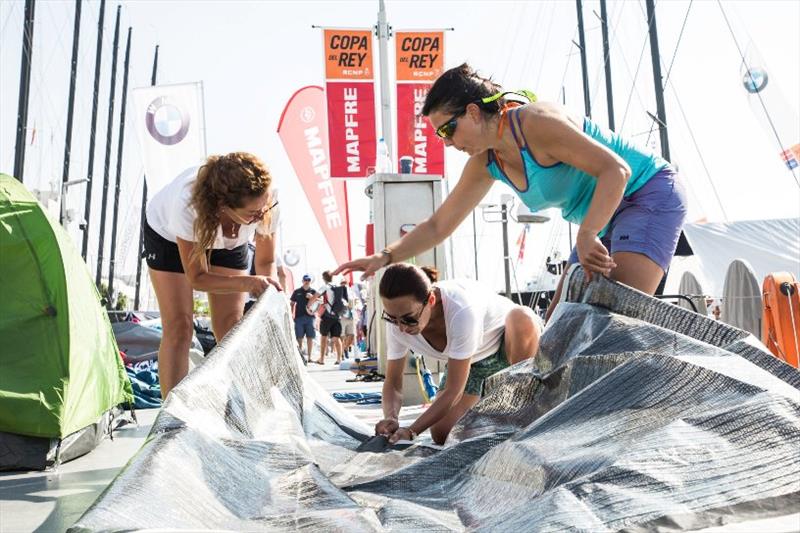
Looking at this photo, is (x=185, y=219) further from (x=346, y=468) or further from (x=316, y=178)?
(x=316, y=178)

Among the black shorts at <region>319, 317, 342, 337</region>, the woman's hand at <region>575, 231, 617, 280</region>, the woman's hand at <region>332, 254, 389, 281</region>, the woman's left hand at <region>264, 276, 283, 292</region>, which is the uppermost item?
the woman's hand at <region>575, 231, 617, 280</region>

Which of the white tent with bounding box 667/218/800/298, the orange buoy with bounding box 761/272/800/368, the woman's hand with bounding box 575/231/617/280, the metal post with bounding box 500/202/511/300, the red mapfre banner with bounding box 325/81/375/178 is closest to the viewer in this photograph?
the woman's hand with bounding box 575/231/617/280

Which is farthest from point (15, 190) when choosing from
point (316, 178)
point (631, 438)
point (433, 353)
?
point (316, 178)

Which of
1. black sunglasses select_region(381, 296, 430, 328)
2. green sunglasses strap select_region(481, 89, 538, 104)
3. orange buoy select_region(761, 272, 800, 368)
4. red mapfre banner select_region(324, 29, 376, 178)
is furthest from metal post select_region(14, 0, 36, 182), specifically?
green sunglasses strap select_region(481, 89, 538, 104)

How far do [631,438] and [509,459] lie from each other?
38 centimetres

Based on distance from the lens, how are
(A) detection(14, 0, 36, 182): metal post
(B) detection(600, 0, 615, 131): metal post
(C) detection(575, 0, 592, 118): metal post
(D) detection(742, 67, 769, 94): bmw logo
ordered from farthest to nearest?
1. (C) detection(575, 0, 592, 118): metal post
2. (B) detection(600, 0, 615, 131): metal post
3. (A) detection(14, 0, 36, 182): metal post
4. (D) detection(742, 67, 769, 94): bmw logo

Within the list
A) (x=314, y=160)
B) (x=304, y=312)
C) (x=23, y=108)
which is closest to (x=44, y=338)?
(x=304, y=312)

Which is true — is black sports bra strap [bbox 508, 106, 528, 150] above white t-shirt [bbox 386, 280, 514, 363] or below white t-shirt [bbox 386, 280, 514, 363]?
above

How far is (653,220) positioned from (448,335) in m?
1.11

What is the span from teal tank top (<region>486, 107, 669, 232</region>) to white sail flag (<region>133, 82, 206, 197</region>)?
1371 cm

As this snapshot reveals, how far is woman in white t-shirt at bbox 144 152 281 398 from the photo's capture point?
10.6 feet

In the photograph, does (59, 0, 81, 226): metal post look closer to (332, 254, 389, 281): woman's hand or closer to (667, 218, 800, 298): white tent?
(667, 218, 800, 298): white tent

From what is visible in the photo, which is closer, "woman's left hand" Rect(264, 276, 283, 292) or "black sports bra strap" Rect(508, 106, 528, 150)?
"black sports bra strap" Rect(508, 106, 528, 150)

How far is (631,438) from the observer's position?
159 cm
